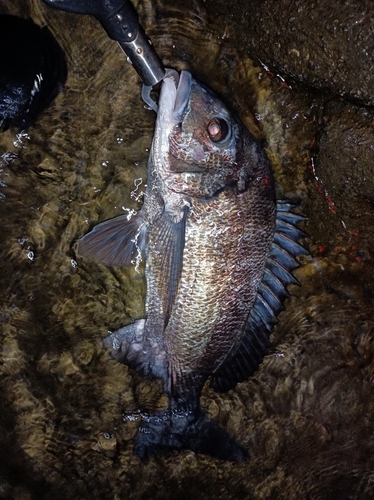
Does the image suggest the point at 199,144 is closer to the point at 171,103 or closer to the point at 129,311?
the point at 171,103

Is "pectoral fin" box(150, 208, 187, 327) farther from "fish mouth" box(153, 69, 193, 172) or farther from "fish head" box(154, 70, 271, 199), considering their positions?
"fish mouth" box(153, 69, 193, 172)

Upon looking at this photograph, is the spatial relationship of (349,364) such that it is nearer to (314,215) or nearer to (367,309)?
(367,309)

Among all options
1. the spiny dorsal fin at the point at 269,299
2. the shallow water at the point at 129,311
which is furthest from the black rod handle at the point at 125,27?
the spiny dorsal fin at the point at 269,299

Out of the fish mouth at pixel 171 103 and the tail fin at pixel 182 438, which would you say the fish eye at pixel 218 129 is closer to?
the fish mouth at pixel 171 103

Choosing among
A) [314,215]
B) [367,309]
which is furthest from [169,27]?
[367,309]

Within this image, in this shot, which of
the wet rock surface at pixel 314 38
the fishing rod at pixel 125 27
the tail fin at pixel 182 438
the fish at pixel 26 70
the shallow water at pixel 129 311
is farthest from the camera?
the tail fin at pixel 182 438

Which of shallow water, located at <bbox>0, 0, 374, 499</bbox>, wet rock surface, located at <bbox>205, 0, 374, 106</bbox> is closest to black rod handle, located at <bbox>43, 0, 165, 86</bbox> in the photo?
shallow water, located at <bbox>0, 0, 374, 499</bbox>

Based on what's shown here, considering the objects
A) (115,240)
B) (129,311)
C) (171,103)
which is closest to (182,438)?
(129,311)
